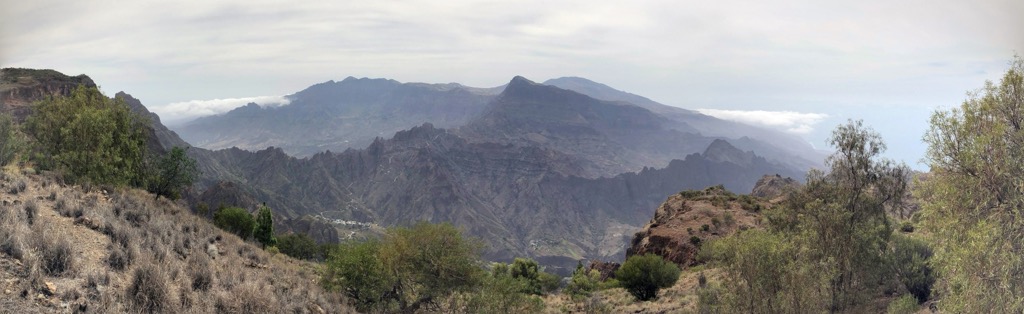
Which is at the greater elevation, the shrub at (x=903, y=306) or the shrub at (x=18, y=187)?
the shrub at (x=18, y=187)

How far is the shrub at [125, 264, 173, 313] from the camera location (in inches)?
539

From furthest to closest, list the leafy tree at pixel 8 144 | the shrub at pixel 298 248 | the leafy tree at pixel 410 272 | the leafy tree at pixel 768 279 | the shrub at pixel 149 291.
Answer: the shrub at pixel 298 248
the leafy tree at pixel 8 144
the leafy tree at pixel 410 272
the leafy tree at pixel 768 279
the shrub at pixel 149 291

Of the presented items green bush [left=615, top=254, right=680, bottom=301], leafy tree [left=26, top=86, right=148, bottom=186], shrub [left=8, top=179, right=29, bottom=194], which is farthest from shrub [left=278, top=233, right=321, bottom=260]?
shrub [left=8, top=179, right=29, bottom=194]

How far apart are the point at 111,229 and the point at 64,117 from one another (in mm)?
23916

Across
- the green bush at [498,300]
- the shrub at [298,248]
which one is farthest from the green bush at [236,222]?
the green bush at [498,300]

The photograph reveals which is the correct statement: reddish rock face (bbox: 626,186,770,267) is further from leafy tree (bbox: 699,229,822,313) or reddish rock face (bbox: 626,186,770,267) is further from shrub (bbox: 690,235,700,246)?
leafy tree (bbox: 699,229,822,313)

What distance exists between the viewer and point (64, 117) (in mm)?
35406

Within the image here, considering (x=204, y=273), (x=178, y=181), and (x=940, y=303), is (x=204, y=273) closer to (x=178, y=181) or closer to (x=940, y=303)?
(x=940, y=303)

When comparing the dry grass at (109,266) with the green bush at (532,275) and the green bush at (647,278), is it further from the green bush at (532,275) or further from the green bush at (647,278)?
the green bush at (532,275)

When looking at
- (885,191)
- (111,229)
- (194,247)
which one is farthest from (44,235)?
(885,191)

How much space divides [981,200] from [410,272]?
27.3 metres

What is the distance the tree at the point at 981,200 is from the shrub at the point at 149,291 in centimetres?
2300

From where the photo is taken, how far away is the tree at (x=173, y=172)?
5397 cm

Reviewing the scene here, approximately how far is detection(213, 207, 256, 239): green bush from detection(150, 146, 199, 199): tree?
724 centimetres
